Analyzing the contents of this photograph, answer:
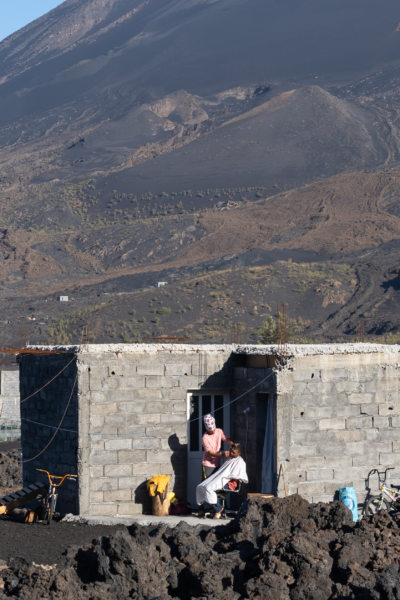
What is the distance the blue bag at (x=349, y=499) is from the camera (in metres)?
12.6

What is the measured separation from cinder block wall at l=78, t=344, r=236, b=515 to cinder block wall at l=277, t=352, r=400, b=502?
142 cm

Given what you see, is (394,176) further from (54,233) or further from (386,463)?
(386,463)

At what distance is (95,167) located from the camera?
376 ft

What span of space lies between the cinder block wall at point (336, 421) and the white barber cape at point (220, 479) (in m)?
0.53

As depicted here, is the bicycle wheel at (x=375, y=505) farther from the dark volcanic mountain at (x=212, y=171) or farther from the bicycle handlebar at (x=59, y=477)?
the dark volcanic mountain at (x=212, y=171)

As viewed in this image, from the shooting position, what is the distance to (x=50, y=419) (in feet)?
45.5

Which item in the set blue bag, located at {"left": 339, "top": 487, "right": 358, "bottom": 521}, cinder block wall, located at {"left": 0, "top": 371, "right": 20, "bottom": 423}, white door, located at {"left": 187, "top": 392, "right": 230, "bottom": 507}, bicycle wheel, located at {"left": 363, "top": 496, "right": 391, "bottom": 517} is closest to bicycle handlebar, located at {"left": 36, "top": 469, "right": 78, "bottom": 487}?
white door, located at {"left": 187, "top": 392, "right": 230, "bottom": 507}

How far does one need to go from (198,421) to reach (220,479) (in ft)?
3.60

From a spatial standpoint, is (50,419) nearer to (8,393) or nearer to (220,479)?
(220,479)

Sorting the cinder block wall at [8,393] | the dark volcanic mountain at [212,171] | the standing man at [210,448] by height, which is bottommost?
the cinder block wall at [8,393]

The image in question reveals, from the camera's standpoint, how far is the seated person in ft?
41.2

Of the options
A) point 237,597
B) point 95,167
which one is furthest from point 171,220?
point 237,597

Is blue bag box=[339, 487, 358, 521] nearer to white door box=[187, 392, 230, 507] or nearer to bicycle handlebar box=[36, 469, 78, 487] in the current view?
white door box=[187, 392, 230, 507]

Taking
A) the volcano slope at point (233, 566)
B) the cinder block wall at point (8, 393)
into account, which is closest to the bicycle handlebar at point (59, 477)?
the volcano slope at point (233, 566)
